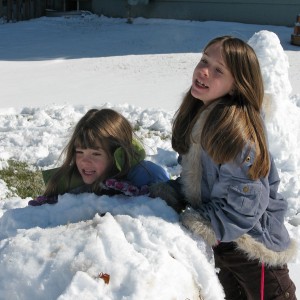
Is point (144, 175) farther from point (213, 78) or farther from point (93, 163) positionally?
point (213, 78)

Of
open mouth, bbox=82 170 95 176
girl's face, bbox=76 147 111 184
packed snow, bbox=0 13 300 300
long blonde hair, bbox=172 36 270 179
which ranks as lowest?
packed snow, bbox=0 13 300 300

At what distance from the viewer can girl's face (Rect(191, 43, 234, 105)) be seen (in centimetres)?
242

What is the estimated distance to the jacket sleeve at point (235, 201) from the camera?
7.38 ft

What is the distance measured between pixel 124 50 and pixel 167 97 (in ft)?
15.2

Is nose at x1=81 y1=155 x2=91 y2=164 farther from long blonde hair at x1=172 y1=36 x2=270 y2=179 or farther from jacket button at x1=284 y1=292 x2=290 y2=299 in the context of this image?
jacket button at x1=284 y1=292 x2=290 y2=299

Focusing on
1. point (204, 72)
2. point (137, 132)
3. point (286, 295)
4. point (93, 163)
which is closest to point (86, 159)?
point (93, 163)

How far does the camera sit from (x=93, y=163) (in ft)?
8.57

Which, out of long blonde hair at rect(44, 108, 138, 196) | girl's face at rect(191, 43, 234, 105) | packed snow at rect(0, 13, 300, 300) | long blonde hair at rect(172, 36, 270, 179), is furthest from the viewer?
long blonde hair at rect(44, 108, 138, 196)

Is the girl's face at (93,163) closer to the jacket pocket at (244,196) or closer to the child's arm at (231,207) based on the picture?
the child's arm at (231,207)

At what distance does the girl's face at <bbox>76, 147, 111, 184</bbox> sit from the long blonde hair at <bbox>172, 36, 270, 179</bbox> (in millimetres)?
345

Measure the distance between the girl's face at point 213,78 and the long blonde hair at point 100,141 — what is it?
0.41m

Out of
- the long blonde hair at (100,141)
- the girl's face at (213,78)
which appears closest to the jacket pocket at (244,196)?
the girl's face at (213,78)

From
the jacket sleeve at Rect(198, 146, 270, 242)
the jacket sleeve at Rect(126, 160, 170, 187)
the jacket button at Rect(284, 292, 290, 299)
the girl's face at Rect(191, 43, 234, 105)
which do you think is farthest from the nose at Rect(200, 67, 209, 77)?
the jacket button at Rect(284, 292, 290, 299)

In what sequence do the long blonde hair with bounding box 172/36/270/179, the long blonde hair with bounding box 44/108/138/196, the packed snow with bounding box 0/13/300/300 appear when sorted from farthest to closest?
the long blonde hair with bounding box 44/108/138/196 → the long blonde hair with bounding box 172/36/270/179 → the packed snow with bounding box 0/13/300/300
